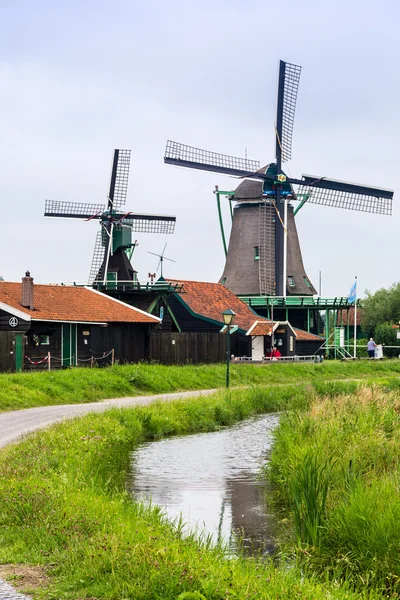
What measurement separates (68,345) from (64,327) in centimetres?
86

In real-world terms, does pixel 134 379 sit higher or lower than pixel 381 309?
lower

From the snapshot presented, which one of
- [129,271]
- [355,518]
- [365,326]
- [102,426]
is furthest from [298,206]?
[355,518]

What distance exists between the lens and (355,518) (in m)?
10.4

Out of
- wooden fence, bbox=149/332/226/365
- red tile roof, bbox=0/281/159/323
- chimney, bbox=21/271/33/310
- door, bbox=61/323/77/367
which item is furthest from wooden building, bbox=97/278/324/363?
chimney, bbox=21/271/33/310

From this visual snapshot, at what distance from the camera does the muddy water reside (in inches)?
504

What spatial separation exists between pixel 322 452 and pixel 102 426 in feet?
23.9

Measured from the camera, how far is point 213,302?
185 feet

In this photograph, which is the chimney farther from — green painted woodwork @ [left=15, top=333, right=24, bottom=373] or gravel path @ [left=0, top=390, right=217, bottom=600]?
gravel path @ [left=0, top=390, right=217, bottom=600]

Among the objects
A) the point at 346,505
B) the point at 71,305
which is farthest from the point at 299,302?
the point at 346,505

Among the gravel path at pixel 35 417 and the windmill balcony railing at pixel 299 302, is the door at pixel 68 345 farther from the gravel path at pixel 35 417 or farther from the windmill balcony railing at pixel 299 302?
the windmill balcony railing at pixel 299 302

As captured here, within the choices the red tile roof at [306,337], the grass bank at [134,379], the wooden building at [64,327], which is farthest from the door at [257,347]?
the wooden building at [64,327]

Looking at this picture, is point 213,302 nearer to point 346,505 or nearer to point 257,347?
point 257,347

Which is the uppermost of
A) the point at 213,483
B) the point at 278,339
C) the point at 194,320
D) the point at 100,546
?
the point at 194,320

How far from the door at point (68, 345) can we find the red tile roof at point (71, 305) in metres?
0.52
